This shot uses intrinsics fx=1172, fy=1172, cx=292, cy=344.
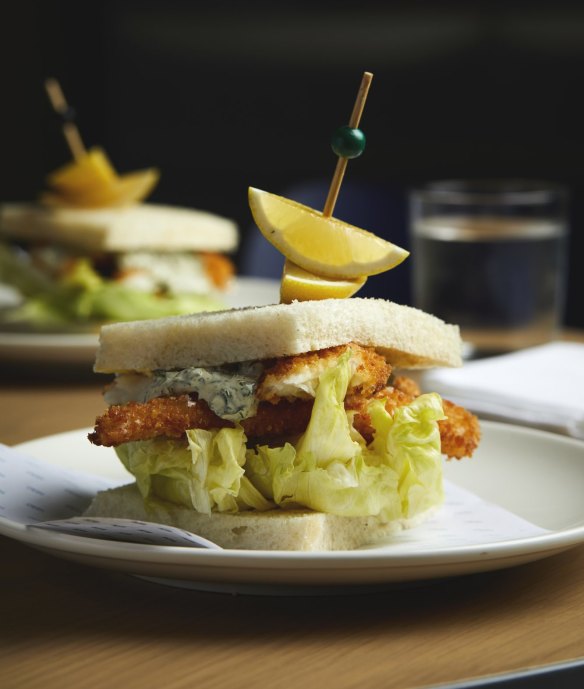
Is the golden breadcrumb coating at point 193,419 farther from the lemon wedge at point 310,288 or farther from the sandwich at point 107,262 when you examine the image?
the sandwich at point 107,262

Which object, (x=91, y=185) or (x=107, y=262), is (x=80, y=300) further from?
(x=91, y=185)

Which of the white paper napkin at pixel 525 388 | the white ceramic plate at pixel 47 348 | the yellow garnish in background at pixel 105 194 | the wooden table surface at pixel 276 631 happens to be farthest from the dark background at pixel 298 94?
the wooden table surface at pixel 276 631

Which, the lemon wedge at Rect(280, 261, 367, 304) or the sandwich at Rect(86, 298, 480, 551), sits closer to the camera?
the sandwich at Rect(86, 298, 480, 551)

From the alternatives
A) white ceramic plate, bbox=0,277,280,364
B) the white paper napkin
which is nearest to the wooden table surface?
the white paper napkin

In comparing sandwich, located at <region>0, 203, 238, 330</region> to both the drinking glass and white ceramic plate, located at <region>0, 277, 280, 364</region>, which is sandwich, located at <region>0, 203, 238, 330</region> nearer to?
white ceramic plate, located at <region>0, 277, 280, 364</region>

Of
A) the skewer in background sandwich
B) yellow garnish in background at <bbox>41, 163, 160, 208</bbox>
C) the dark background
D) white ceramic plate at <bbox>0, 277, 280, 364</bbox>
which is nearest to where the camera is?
white ceramic plate at <bbox>0, 277, 280, 364</bbox>

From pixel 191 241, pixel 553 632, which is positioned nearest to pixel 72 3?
pixel 191 241

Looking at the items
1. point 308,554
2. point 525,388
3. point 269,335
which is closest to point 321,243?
point 269,335

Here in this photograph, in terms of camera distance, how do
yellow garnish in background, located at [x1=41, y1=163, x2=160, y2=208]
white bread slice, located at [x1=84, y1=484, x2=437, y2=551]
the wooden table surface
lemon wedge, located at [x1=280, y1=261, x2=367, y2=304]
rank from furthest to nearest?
1. yellow garnish in background, located at [x1=41, y1=163, x2=160, y2=208]
2. lemon wedge, located at [x1=280, y1=261, x2=367, y2=304]
3. white bread slice, located at [x1=84, y1=484, x2=437, y2=551]
4. the wooden table surface
